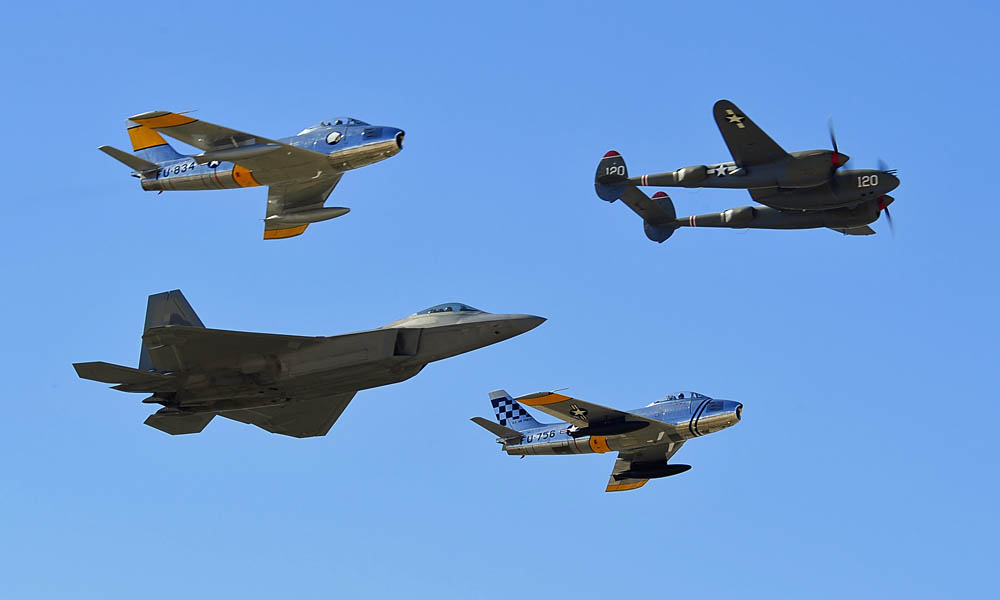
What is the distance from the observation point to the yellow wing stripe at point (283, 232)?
44.5 meters

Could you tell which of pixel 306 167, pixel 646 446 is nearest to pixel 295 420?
pixel 306 167

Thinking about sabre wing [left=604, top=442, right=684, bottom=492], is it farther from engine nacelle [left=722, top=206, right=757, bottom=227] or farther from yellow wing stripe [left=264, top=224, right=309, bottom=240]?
yellow wing stripe [left=264, top=224, right=309, bottom=240]

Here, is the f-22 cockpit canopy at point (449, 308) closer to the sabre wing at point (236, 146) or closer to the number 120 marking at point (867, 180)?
the sabre wing at point (236, 146)

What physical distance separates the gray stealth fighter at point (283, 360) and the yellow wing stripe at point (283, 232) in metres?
12.2

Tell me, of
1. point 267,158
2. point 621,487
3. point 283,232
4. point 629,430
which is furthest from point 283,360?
point 621,487

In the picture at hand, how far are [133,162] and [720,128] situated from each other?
2229 centimetres

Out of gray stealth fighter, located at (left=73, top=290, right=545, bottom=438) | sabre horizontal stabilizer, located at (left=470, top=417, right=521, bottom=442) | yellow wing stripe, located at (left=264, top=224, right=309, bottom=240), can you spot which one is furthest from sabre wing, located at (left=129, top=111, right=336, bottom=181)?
→ sabre horizontal stabilizer, located at (left=470, top=417, right=521, bottom=442)

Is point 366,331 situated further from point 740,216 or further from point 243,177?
point 740,216

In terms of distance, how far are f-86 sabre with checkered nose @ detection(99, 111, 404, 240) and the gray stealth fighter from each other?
8.44m

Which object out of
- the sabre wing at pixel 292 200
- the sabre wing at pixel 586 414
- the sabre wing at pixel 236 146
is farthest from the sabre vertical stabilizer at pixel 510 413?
the sabre wing at pixel 236 146

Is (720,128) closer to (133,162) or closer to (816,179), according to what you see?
(816,179)

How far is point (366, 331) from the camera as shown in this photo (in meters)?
30.7

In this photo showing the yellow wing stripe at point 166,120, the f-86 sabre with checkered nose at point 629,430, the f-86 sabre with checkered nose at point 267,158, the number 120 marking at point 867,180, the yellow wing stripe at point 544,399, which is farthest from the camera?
the f-86 sabre with checkered nose at point 629,430

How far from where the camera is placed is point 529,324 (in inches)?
1189
